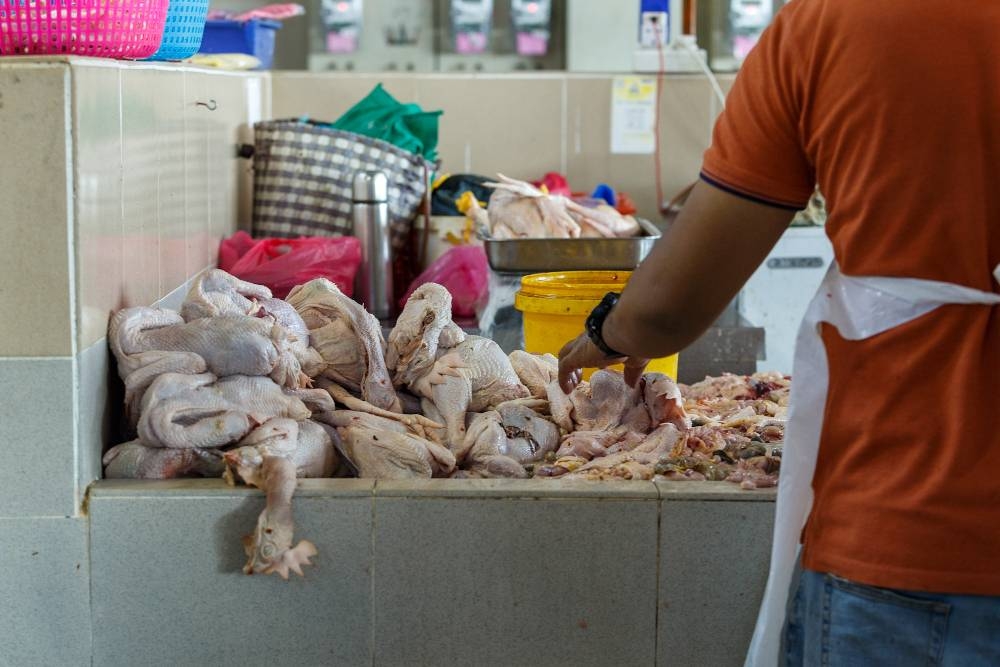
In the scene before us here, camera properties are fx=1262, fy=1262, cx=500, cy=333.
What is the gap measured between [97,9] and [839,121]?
1.64m

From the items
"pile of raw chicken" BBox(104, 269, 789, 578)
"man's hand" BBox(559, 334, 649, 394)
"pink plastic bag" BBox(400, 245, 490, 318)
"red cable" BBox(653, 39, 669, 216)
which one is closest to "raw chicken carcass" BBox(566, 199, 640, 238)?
"pink plastic bag" BBox(400, 245, 490, 318)

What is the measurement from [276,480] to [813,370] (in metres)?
1.13

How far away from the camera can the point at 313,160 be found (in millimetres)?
4910

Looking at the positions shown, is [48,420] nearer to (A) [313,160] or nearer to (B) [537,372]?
(B) [537,372]

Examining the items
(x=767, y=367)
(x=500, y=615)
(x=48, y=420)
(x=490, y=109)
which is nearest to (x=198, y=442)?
(x=48, y=420)

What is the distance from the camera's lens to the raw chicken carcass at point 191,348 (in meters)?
2.55

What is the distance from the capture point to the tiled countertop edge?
2387 millimetres

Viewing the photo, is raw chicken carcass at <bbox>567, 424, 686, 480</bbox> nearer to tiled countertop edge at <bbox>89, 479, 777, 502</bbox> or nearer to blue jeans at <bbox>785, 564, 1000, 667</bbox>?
tiled countertop edge at <bbox>89, 479, 777, 502</bbox>

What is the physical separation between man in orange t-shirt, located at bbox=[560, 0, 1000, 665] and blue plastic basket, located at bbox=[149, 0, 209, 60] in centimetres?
204

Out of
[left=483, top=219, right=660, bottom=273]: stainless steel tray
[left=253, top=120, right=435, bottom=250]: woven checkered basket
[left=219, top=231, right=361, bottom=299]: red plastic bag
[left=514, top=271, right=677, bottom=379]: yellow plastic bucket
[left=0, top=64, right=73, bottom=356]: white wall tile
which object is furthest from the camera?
[left=253, top=120, right=435, bottom=250]: woven checkered basket

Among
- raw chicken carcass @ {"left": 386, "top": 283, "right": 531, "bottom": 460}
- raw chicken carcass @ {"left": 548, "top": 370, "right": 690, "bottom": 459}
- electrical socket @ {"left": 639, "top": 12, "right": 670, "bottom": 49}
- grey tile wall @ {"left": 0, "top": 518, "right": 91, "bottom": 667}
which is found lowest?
grey tile wall @ {"left": 0, "top": 518, "right": 91, "bottom": 667}

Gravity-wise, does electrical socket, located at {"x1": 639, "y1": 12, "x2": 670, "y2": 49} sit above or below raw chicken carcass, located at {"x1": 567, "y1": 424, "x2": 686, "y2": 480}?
above

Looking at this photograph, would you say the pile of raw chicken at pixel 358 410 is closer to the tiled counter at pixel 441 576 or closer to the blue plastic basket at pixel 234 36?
the tiled counter at pixel 441 576

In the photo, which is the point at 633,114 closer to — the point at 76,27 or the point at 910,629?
the point at 76,27
